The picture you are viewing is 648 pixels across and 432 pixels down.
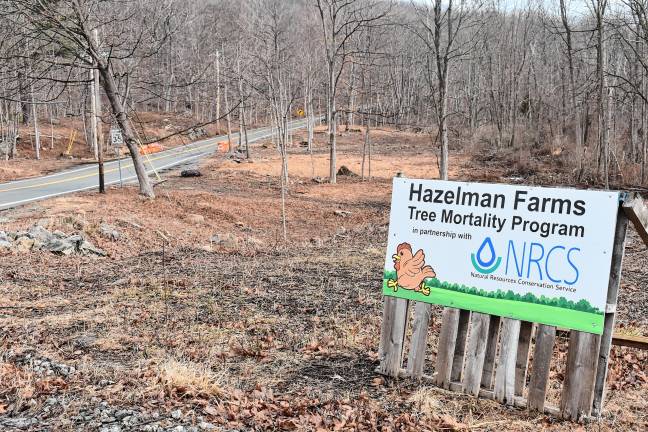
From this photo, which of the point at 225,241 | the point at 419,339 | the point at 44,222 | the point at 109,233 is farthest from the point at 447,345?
the point at 44,222

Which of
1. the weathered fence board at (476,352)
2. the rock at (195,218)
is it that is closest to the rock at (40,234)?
the rock at (195,218)

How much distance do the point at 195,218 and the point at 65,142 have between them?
1350 inches

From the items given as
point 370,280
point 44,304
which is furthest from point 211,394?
point 370,280

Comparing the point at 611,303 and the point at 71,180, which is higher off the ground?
the point at 611,303

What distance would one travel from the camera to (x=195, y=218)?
15469 millimetres

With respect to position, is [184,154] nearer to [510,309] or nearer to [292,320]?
[292,320]

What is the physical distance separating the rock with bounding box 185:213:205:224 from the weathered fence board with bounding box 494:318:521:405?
39.1 ft

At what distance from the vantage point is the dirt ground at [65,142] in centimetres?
2962

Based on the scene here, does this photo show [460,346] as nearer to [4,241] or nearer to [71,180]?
[4,241]

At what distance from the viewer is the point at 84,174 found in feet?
87.8

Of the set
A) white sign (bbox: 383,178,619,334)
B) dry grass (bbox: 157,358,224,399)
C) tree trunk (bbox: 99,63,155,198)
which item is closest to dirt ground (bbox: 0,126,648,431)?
dry grass (bbox: 157,358,224,399)

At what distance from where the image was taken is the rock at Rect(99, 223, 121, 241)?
39.5 feet

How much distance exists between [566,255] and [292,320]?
127 inches

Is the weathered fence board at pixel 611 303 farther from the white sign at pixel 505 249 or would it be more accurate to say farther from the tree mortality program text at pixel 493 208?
the tree mortality program text at pixel 493 208
